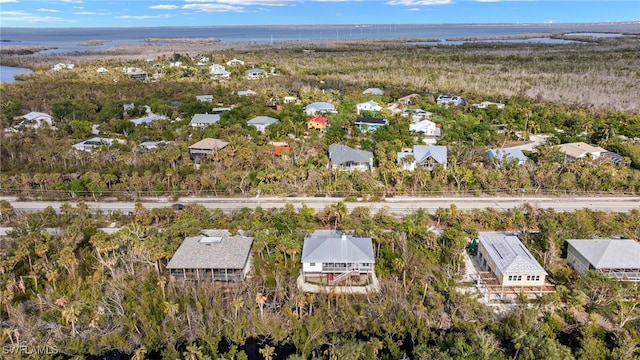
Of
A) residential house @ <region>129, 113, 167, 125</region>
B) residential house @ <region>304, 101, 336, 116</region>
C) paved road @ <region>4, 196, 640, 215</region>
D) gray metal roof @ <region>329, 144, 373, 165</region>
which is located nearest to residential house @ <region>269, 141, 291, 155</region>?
gray metal roof @ <region>329, 144, 373, 165</region>

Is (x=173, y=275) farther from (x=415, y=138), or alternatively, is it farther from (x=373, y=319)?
(x=415, y=138)

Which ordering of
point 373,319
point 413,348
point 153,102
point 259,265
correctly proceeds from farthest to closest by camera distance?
point 153,102 < point 259,265 < point 373,319 < point 413,348

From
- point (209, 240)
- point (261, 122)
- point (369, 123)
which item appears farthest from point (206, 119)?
point (209, 240)

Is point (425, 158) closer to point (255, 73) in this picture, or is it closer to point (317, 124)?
point (317, 124)

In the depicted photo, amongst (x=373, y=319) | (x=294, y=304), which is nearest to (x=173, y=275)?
(x=294, y=304)

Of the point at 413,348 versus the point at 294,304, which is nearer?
the point at 413,348

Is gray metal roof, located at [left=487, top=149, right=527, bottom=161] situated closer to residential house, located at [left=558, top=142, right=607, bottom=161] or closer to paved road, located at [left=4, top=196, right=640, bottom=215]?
residential house, located at [left=558, top=142, right=607, bottom=161]
